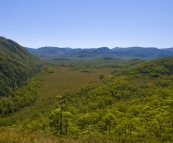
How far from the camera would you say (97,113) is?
4500 cm

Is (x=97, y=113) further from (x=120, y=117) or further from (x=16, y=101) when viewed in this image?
(x=16, y=101)

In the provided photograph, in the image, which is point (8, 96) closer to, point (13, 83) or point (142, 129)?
point (13, 83)

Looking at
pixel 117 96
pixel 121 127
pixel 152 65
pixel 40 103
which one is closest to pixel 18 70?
pixel 40 103

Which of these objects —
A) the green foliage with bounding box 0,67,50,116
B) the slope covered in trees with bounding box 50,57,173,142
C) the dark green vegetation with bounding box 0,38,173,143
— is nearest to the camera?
the dark green vegetation with bounding box 0,38,173,143

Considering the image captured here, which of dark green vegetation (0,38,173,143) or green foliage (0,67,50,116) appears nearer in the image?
dark green vegetation (0,38,173,143)

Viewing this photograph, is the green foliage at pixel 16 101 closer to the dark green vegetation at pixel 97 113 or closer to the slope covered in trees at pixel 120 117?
the dark green vegetation at pixel 97 113

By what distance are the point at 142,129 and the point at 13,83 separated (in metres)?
88.4

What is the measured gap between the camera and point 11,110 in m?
67.9

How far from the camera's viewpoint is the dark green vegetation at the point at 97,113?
1808 cm

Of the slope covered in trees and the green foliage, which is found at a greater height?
the slope covered in trees

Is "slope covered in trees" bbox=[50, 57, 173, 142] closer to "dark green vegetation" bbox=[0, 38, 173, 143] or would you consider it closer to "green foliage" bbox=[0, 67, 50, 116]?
"dark green vegetation" bbox=[0, 38, 173, 143]

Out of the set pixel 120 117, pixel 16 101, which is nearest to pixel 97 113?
pixel 120 117

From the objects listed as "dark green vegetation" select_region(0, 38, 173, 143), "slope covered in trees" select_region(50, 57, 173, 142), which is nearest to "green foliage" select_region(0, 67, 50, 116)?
"dark green vegetation" select_region(0, 38, 173, 143)

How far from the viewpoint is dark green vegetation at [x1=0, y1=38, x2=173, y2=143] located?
59.3ft
